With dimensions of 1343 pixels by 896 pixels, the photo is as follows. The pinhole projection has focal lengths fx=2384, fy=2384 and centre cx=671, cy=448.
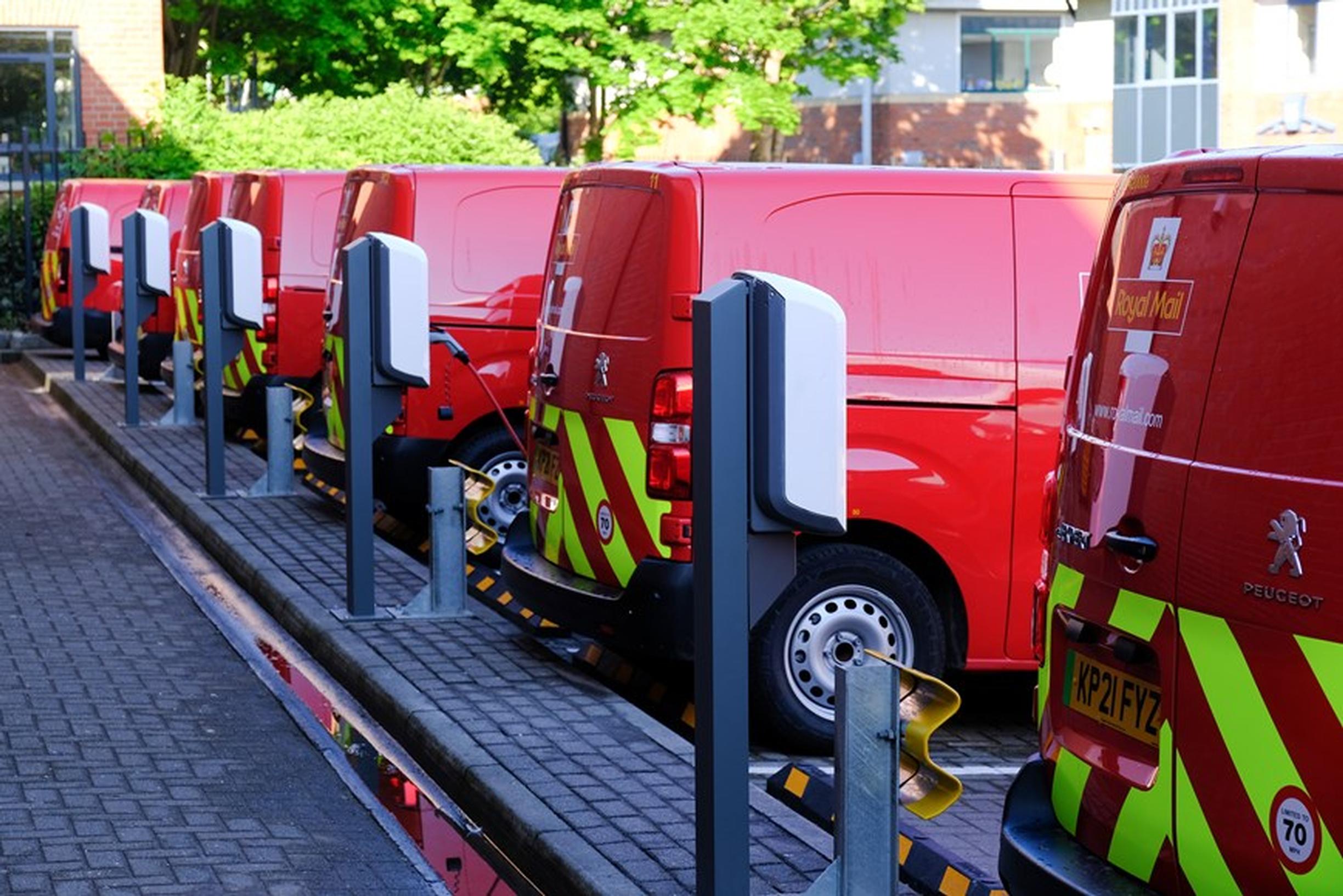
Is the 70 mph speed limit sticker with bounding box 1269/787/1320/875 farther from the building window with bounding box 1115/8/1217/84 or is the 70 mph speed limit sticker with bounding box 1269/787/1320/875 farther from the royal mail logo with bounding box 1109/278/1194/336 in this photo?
the building window with bounding box 1115/8/1217/84

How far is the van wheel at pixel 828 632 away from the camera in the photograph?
8.05 meters

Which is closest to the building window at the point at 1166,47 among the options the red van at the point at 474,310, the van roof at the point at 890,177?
the red van at the point at 474,310

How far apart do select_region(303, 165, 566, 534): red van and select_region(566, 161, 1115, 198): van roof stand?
346cm

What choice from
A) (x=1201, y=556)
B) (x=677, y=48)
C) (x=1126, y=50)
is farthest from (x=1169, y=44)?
(x=1201, y=556)

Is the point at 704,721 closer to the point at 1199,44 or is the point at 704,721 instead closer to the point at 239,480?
the point at 239,480

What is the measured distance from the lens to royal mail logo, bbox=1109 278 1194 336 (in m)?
4.77

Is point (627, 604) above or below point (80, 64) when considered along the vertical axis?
below

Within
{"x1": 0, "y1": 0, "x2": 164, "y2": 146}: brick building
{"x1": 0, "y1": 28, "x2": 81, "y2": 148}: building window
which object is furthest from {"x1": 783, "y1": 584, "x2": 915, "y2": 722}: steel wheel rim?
{"x1": 0, "y1": 28, "x2": 81, "y2": 148}: building window

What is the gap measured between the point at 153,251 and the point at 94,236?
3942 millimetres

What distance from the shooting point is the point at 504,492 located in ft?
38.8

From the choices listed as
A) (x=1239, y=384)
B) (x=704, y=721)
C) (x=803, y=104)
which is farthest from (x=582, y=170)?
(x=803, y=104)

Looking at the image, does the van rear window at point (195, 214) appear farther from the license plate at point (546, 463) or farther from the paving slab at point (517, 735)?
the license plate at point (546, 463)

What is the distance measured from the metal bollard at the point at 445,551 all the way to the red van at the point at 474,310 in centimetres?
163

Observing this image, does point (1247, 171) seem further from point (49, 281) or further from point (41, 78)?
point (41, 78)
